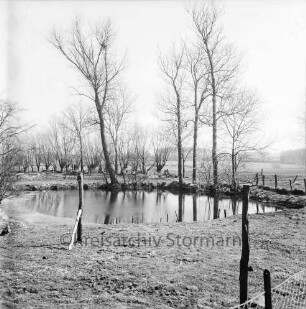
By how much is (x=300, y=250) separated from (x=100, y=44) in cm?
2427

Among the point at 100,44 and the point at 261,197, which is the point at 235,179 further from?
the point at 100,44

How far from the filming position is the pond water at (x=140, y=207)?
15.4 m

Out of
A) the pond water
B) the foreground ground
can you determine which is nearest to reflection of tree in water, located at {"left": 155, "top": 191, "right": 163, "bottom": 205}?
the pond water

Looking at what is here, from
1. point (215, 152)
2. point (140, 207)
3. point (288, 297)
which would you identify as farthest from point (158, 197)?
point (288, 297)

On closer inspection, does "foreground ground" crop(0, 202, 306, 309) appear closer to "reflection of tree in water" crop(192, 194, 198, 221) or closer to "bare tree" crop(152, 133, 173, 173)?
"reflection of tree in water" crop(192, 194, 198, 221)

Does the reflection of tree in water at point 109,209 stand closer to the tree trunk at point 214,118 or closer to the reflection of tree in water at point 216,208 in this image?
the reflection of tree in water at point 216,208

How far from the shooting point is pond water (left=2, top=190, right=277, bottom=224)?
1540 cm

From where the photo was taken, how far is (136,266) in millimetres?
6777

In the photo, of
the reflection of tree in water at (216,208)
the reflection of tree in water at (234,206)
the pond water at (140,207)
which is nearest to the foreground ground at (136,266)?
the pond water at (140,207)

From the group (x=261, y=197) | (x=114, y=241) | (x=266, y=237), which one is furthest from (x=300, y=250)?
(x=261, y=197)

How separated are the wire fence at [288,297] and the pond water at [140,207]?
740 centimetres

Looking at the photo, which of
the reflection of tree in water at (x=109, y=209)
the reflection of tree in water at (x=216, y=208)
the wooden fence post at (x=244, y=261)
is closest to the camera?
the wooden fence post at (x=244, y=261)

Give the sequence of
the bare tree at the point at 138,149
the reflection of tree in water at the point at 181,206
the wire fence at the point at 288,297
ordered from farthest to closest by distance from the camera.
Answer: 1. the bare tree at the point at 138,149
2. the reflection of tree in water at the point at 181,206
3. the wire fence at the point at 288,297

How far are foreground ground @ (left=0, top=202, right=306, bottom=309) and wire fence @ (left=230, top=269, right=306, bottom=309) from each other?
0.32 meters
